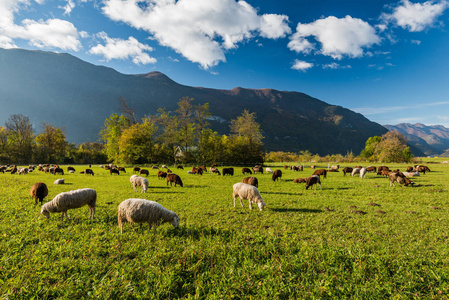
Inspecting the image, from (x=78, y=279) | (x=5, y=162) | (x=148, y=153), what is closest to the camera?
(x=78, y=279)

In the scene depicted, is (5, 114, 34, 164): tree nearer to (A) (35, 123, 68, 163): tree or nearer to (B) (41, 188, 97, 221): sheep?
(A) (35, 123, 68, 163): tree

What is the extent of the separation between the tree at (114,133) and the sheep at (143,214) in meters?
51.0

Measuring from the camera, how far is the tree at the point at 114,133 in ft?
174

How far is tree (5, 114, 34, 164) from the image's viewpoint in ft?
189

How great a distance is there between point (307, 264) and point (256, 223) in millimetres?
3797

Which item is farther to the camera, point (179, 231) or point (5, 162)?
point (5, 162)

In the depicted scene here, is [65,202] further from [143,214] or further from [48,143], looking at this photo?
[48,143]

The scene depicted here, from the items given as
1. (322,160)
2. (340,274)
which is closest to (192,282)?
(340,274)

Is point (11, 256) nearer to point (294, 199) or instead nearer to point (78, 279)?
point (78, 279)

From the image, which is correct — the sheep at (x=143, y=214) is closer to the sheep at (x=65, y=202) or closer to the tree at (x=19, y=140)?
the sheep at (x=65, y=202)

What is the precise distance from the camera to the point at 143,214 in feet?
21.9

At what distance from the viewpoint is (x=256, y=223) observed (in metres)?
8.22

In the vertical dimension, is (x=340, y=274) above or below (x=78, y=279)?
below

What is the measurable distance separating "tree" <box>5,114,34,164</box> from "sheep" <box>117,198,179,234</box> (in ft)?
262
